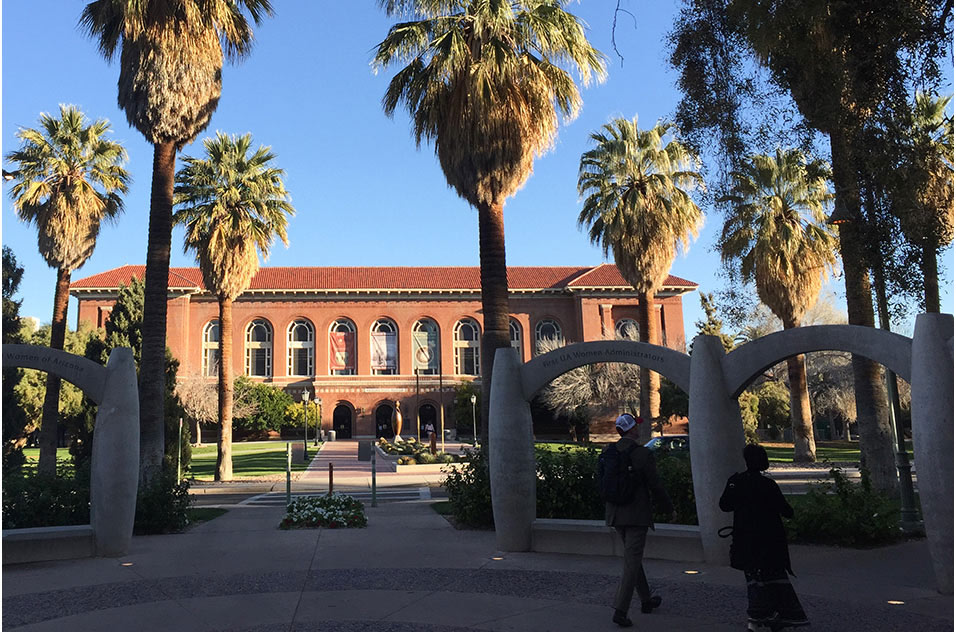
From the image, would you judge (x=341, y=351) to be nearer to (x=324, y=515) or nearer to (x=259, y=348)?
(x=259, y=348)

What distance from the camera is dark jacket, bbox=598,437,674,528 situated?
6.53 m

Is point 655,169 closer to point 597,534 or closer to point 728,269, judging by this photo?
point 728,269

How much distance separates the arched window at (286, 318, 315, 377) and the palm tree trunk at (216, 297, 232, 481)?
3582 centimetres

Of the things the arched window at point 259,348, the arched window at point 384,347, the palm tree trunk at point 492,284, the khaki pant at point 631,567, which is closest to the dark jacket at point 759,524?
the khaki pant at point 631,567

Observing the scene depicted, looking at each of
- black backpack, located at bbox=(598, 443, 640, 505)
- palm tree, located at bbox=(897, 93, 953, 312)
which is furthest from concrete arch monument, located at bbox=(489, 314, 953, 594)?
black backpack, located at bbox=(598, 443, 640, 505)

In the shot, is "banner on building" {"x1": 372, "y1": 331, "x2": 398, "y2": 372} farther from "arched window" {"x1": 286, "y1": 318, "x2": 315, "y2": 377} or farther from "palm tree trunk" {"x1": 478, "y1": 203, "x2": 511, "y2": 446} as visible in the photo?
"palm tree trunk" {"x1": 478, "y1": 203, "x2": 511, "y2": 446}

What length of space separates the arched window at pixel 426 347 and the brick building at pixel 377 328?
0.08 meters

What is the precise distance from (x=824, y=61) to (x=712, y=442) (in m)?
4.71

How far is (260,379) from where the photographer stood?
61.2 m

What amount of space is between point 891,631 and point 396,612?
13.4 feet

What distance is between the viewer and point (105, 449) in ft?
33.1

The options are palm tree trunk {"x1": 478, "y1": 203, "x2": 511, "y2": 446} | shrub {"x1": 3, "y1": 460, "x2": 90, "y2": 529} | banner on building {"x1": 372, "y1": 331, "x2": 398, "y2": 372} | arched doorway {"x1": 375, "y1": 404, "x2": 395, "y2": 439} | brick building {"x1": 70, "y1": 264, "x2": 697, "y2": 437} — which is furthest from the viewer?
banner on building {"x1": 372, "y1": 331, "x2": 398, "y2": 372}

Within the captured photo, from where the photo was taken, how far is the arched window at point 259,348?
61938 millimetres

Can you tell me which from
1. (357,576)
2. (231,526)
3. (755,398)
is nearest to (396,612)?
(357,576)
